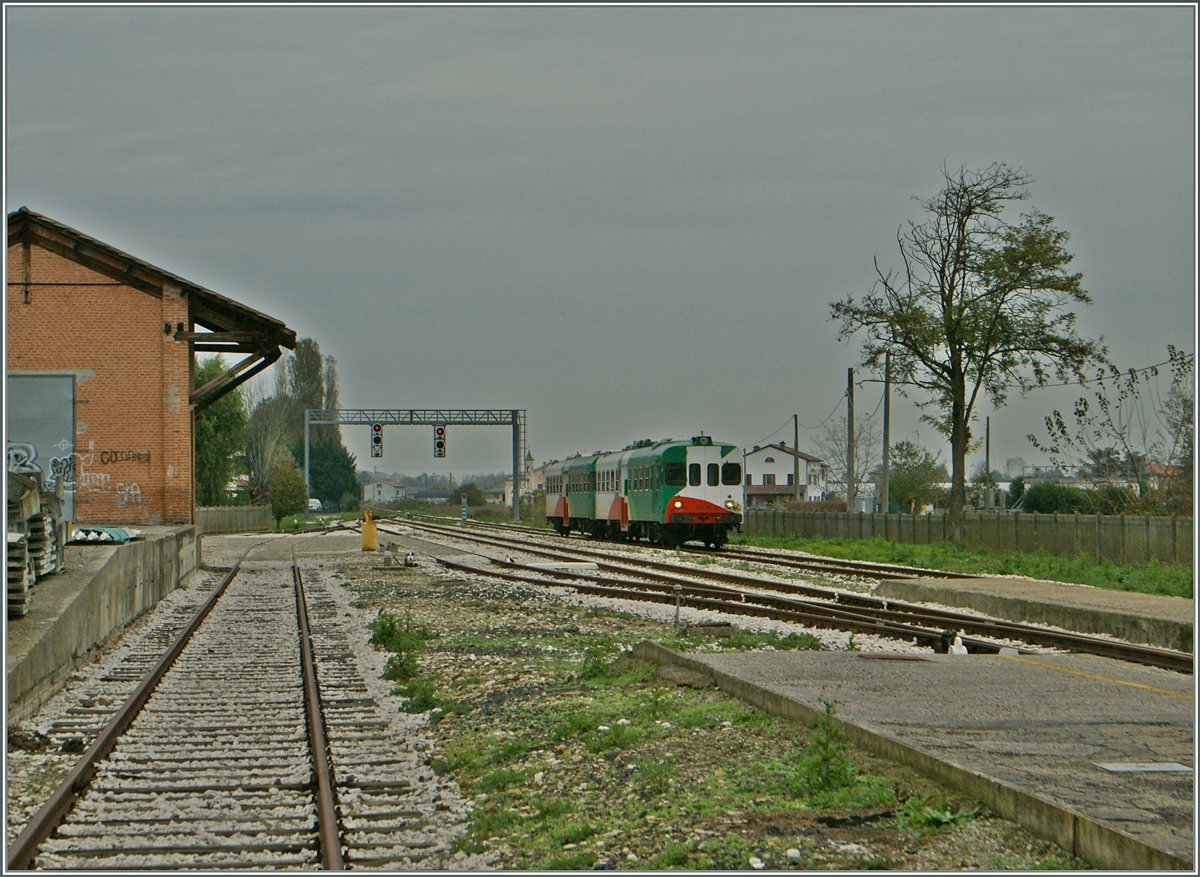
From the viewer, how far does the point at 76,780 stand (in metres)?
7.29

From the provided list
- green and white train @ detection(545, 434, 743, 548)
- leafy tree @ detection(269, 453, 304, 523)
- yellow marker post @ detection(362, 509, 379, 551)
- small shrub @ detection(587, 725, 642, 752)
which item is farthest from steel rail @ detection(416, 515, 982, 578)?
leafy tree @ detection(269, 453, 304, 523)

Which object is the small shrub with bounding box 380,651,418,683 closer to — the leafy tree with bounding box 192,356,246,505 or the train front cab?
the train front cab

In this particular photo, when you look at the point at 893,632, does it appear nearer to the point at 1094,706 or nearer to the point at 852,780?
the point at 1094,706

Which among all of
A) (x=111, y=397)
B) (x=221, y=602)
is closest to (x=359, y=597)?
(x=221, y=602)

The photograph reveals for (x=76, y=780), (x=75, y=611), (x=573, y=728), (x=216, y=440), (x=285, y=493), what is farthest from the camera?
(x=285, y=493)

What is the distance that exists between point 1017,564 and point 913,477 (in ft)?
176

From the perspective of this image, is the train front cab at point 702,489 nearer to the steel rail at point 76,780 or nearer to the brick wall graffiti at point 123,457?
the brick wall graffiti at point 123,457

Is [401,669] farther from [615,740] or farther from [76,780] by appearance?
[76,780]

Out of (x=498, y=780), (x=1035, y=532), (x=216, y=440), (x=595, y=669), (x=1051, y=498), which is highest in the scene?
(x=216, y=440)

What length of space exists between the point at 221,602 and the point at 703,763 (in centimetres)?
1419

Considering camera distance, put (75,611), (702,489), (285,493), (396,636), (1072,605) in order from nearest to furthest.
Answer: (75,611), (396,636), (1072,605), (702,489), (285,493)

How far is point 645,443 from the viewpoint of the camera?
38531 millimetres

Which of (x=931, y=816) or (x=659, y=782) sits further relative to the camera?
(x=659, y=782)

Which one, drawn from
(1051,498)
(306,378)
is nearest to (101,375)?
(1051,498)
